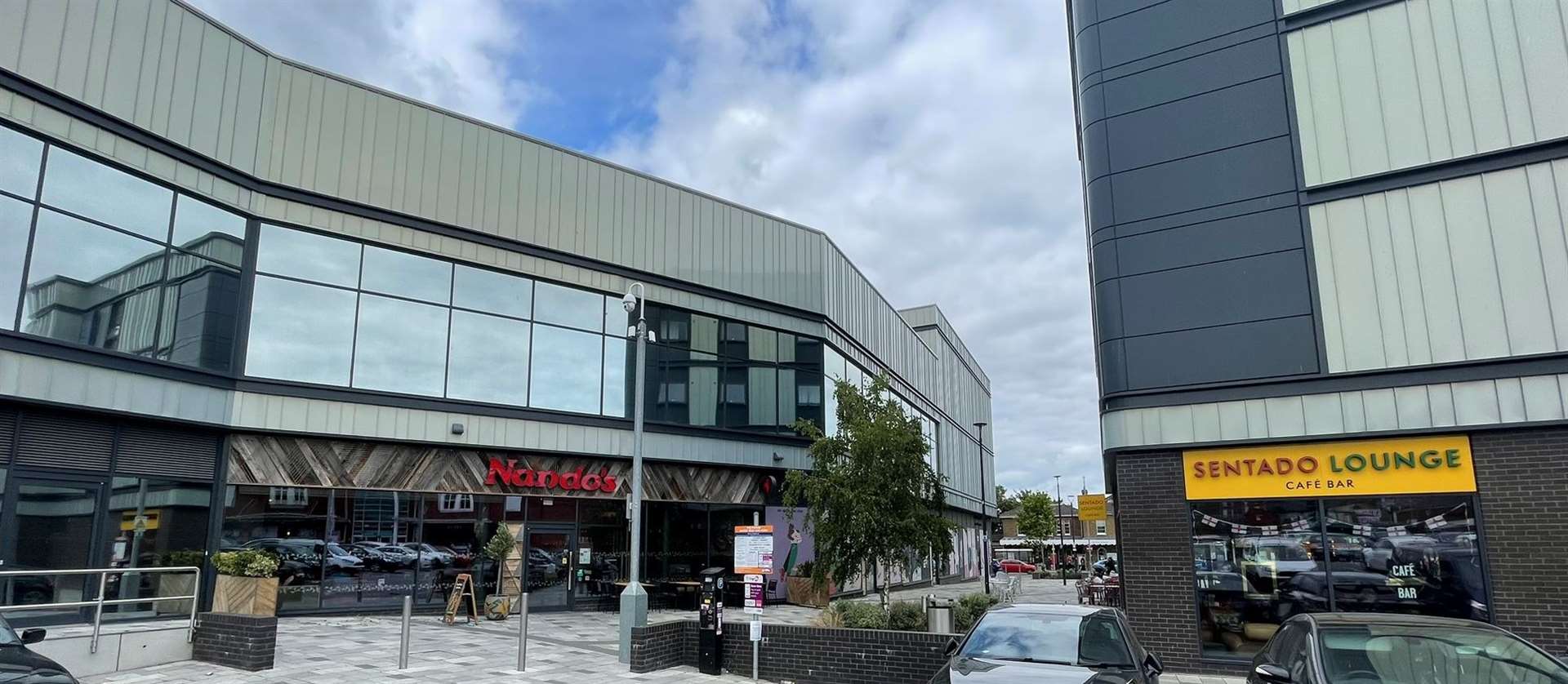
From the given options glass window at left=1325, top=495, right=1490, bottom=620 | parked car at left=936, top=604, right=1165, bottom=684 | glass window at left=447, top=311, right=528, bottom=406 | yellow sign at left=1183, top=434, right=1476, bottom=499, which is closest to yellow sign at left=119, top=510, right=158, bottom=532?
glass window at left=447, top=311, right=528, bottom=406

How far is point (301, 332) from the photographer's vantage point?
18531 millimetres

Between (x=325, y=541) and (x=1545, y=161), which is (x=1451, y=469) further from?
(x=325, y=541)

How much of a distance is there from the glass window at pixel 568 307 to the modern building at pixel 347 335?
61mm

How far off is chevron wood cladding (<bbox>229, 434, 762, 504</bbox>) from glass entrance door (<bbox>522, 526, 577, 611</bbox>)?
1.08 meters

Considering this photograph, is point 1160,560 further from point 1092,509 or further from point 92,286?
point 92,286

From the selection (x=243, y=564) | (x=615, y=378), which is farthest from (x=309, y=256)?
(x=615, y=378)

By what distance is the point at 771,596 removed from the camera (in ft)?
84.5

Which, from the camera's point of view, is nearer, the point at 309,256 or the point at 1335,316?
the point at 1335,316

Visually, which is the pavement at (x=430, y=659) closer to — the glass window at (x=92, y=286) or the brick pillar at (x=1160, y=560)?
the brick pillar at (x=1160, y=560)

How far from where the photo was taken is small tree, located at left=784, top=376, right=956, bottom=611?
16781 millimetres

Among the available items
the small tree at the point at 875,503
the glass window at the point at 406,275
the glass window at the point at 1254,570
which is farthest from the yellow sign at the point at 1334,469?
the glass window at the point at 406,275

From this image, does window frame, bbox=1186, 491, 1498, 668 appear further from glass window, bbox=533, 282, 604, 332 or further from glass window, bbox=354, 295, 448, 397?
glass window, bbox=354, 295, 448, 397

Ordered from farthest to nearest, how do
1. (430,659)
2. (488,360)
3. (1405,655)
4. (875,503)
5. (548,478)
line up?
(548,478), (488,360), (875,503), (430,659), (1405,655)

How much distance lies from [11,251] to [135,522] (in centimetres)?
488
